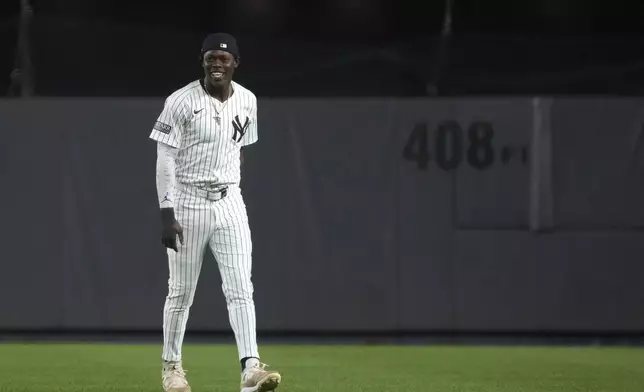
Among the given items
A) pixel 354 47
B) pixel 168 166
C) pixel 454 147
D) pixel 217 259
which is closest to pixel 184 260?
pixel 217 259

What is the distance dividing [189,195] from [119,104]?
15.8 ft

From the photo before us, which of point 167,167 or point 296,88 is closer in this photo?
point 167,167

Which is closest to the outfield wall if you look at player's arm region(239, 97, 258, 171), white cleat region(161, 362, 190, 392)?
player's arm region(239, 97, 258, 171)

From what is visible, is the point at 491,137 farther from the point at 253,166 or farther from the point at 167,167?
the point at 167,167

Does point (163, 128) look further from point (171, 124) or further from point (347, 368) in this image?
point (347, 368)

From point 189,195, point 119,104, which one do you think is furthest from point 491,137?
point 189,195

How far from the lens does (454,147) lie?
1202cm

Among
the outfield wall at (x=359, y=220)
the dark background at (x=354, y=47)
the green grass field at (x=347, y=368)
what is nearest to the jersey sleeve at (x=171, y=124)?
the green grass field at (x=347, y=368)

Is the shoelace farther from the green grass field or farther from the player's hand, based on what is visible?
the player's hand

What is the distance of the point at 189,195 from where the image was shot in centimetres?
737

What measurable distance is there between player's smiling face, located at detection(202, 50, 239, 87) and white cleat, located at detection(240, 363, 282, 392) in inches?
64.1

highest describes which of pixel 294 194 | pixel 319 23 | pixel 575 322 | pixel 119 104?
pixel 319 23

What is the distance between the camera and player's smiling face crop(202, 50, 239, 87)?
7227mm

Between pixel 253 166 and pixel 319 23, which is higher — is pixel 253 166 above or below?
below
